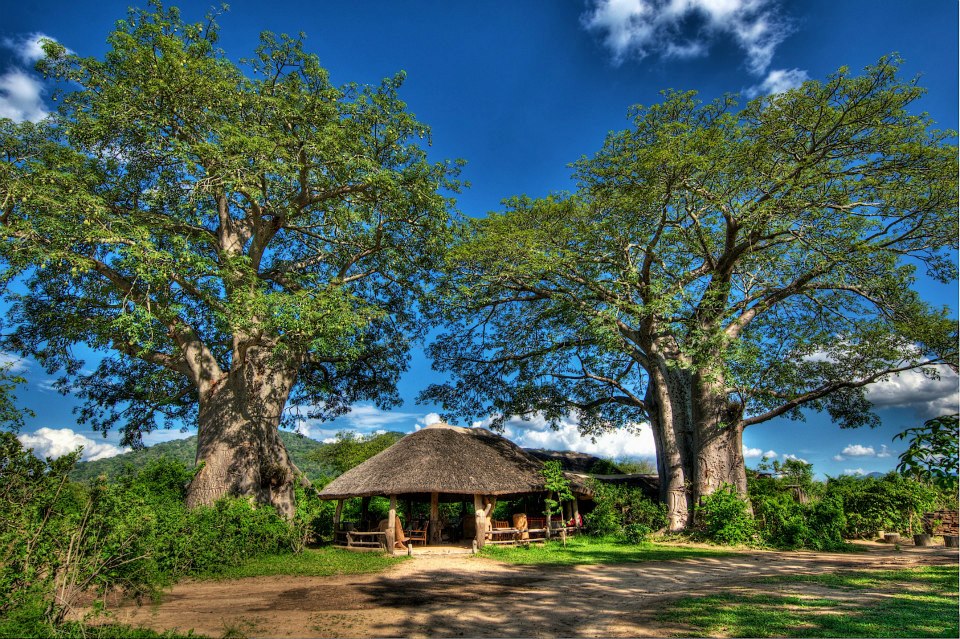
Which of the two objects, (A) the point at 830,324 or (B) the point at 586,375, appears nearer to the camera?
(A) the point at 830,324

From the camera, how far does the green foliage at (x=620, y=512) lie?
620 inches

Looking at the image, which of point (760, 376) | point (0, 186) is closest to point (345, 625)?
point (0, 186)

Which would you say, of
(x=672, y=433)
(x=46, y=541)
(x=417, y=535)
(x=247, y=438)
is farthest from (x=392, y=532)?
(x=672, y=433)

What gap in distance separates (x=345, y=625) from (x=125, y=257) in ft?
30.5

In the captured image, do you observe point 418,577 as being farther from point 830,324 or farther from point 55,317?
point 830,324

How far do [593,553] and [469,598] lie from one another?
6.28 meters

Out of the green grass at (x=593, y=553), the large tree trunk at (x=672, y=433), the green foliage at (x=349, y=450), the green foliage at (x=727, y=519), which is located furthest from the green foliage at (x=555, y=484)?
the green foliage at (x=349, y=450)

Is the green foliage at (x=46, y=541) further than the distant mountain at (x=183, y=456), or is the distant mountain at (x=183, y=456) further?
the distant mountain at (x=183, y=456)

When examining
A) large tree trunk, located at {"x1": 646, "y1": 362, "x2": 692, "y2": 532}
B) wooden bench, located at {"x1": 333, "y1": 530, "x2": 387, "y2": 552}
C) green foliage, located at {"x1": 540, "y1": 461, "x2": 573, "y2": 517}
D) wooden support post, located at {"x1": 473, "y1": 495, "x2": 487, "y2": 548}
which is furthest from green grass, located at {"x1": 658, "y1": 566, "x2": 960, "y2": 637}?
wooden bench, located at {"x1": 333, "y1": 530, "x2": 387, "y2": 552}

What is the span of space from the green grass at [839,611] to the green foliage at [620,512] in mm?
7761

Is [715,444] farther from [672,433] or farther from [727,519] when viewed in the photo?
[727,519]

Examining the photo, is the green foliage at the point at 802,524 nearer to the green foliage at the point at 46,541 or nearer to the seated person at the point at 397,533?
the seated person at the point at 397,533

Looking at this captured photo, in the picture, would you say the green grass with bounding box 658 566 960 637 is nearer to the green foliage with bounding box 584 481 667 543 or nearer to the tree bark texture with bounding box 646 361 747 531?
the tree bark texture with bounding box 646 361 747 531

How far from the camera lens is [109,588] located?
7301mm
